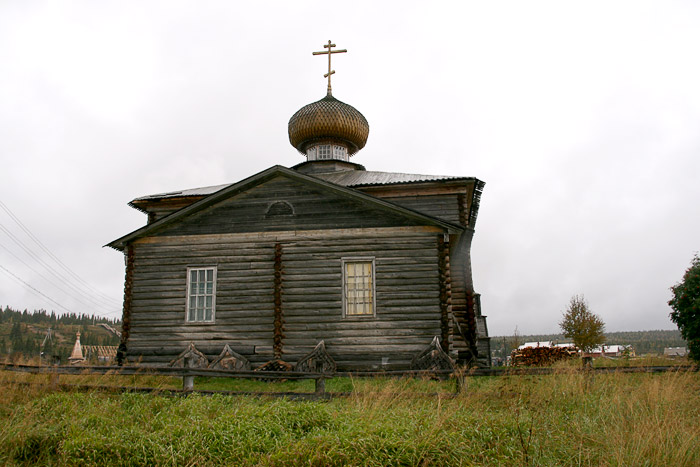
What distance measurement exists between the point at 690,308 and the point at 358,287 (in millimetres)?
8453

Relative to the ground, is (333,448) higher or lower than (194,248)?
lower

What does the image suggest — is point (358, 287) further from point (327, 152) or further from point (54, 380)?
point (327, 152)

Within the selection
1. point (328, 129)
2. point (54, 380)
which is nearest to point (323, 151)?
point (328, 129)

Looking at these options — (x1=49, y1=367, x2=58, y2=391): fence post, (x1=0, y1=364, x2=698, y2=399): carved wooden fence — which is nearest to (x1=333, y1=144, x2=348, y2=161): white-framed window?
(x1=0, y1=364, x2=698, y2=399): carved wooden fence

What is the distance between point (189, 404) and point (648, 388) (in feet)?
22.3

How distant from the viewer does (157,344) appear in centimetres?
1498

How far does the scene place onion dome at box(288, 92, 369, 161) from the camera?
24.1 meters

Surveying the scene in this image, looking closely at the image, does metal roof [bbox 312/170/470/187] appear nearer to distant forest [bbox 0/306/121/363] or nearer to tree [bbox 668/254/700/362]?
tree [bbox 668/254/700/362]

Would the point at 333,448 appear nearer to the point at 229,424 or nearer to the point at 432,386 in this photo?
the point at 229,424

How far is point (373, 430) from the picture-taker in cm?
600

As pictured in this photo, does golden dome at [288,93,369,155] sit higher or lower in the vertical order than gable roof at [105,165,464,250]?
higher

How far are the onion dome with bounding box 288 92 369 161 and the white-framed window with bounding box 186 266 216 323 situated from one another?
35.9 ft

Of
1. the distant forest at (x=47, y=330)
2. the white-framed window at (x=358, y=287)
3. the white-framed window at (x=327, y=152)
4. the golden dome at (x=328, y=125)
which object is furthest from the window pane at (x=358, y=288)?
the distant forest at (x=47, y=330)

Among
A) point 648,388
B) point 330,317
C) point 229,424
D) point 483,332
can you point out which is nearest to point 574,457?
point 648,388
